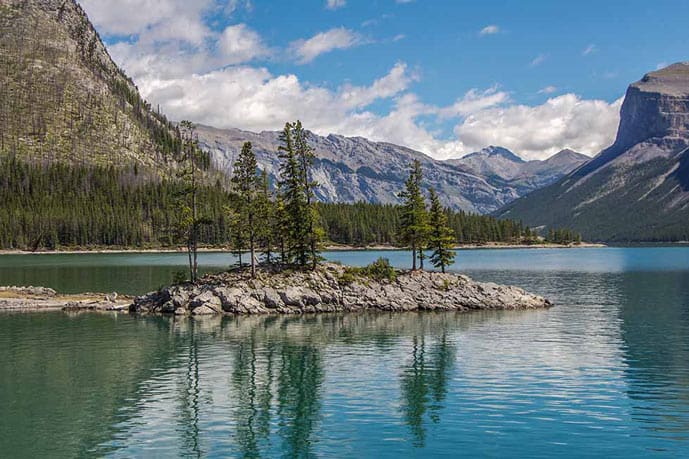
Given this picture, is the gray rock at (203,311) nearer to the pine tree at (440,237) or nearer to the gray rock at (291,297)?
the gray rock at (291,297)

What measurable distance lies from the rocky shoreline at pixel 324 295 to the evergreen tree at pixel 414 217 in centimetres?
1021

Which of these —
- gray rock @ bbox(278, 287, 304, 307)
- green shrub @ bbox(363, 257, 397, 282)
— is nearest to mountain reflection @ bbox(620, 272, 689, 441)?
green shrub @ bbox(363, 257, 397, 282)

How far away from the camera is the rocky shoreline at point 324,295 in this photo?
8512cm

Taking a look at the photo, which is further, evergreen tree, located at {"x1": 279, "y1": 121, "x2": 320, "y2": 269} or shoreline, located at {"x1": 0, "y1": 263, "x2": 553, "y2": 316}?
evergreen tree, located at {"x1": 279, "y1": 121, "x2": 320, "y2": 269}

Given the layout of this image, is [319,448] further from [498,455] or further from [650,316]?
[650,316]

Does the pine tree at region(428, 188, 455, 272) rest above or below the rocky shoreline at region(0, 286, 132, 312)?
above

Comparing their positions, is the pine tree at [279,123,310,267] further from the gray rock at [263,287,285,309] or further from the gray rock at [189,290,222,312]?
the gray rock at [189,290,222,312]

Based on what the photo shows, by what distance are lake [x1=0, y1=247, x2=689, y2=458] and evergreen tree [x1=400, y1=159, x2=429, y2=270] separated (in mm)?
22604

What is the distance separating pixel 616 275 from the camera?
142 meters

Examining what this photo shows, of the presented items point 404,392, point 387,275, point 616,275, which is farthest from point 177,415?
point 616,275

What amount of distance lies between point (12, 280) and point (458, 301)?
89.4m

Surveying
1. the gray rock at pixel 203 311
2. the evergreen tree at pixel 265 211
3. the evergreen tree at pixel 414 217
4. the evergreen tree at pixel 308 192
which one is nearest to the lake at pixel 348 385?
the gray rock at pixel 203 311

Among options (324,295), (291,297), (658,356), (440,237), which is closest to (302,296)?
(291,297)

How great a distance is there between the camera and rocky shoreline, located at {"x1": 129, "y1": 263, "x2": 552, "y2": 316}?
85.1 meters
